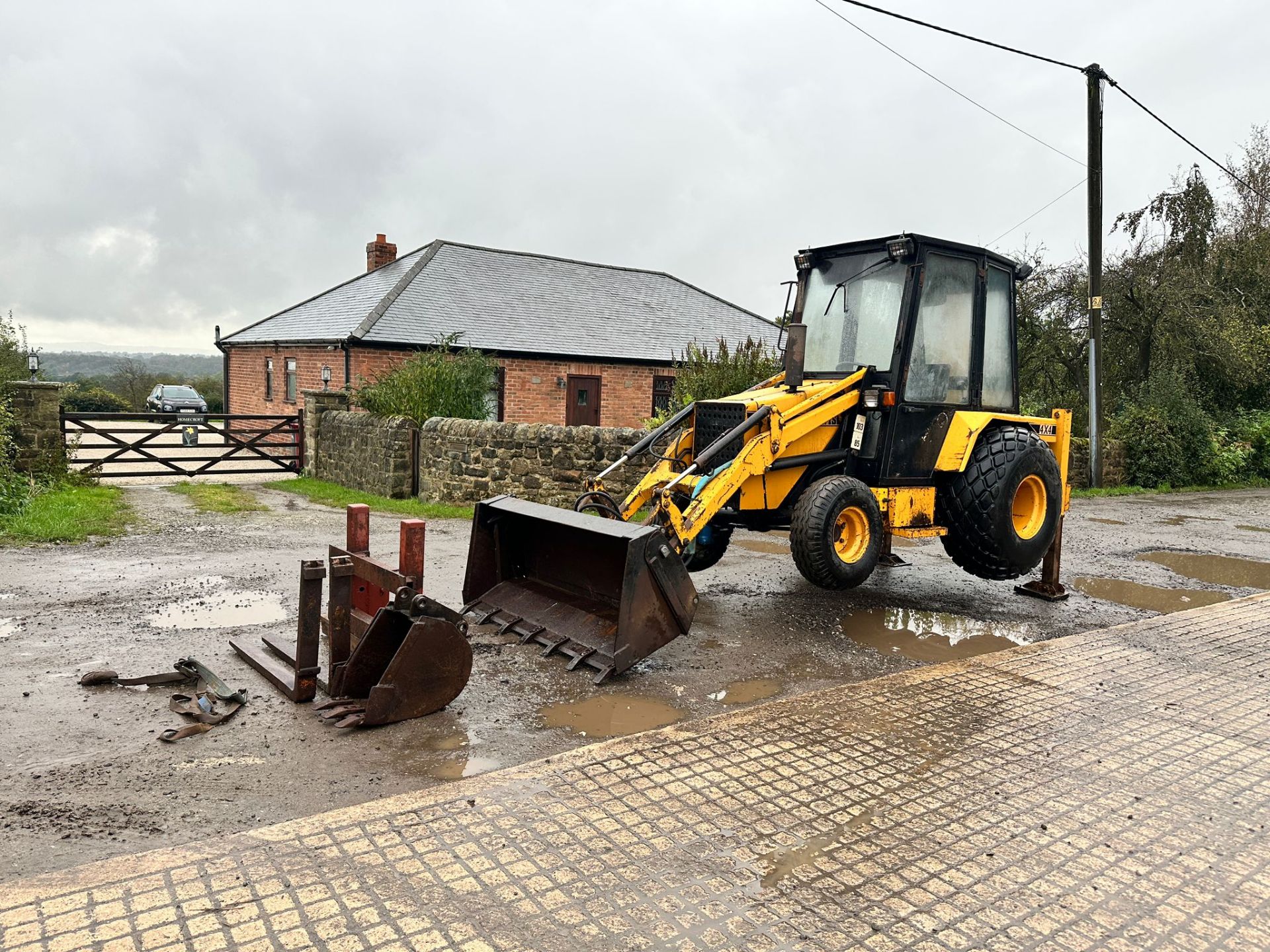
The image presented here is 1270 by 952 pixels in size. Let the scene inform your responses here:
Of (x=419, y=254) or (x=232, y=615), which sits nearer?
(x=232, y=615)

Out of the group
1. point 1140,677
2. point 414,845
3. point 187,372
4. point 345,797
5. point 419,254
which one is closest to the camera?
point 414,845

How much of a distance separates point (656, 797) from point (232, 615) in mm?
4458

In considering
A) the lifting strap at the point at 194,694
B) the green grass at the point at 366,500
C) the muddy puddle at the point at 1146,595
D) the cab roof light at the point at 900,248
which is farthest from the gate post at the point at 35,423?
the muddy puddle at the point at 1146,595

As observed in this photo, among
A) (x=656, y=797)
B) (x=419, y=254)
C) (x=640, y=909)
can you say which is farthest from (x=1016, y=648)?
(x=419, y=254)

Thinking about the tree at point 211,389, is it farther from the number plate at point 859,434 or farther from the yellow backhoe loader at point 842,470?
the number plate at point 859,434

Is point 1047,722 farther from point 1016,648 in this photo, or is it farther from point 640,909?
point 640,909

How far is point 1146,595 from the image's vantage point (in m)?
9.09

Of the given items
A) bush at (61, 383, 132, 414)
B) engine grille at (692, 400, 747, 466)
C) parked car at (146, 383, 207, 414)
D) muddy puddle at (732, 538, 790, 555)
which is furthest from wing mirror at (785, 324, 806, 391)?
parked car at (146, 383, 207, 414)

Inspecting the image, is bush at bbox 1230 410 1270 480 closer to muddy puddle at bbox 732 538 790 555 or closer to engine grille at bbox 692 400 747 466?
muddy puddle at bbox 732 538 790 555

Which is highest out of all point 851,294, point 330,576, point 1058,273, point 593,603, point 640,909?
point 1058,273

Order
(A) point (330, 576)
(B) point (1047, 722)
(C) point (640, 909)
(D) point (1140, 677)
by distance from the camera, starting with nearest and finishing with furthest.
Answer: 1. (C) point (640, 909)
2. (A) point (330, 576)
3. (B) point (1047, 722)
4. (D) point (1140, 677)

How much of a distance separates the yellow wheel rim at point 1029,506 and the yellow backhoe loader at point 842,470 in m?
0.01

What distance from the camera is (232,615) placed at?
7199mm

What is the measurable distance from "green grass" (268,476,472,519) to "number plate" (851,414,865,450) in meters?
6.97
